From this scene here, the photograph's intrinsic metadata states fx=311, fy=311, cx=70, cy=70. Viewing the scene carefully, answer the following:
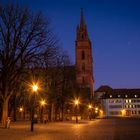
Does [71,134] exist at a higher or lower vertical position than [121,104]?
lower

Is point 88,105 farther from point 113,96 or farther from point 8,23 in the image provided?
point 113,96

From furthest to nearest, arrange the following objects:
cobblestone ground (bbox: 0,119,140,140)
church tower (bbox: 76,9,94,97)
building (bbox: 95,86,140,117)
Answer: building (bbox: 95,86,140,117) → church tower (bbox: 76,9,94,97) → cobblestone ground (bbox: 0,119,140,140)

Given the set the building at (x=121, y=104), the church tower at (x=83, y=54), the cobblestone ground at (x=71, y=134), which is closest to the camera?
the cobblestone ground at (x=71, y=134)

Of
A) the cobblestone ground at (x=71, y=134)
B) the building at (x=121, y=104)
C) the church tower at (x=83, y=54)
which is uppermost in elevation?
the church tower at (x=83, y=54)

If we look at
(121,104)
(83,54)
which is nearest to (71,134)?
(83,54)

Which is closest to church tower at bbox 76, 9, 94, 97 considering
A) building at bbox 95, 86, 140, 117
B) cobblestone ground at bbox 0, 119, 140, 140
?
building at bbox 95, 86, 140, 117

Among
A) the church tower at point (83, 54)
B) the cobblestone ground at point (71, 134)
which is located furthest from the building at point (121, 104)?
the cobblestone ground at point (71, 134)

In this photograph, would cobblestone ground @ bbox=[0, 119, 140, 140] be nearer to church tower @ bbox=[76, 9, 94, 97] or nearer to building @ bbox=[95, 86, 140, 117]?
church tower @ bbox=[76, 9, 94, 97]

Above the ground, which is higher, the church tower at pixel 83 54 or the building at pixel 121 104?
the church tower at pixel 83 54

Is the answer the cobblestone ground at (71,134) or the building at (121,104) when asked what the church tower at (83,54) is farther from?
the cobblestone ground at (71,134)

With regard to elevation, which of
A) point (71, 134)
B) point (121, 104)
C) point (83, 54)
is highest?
point (83, 54)

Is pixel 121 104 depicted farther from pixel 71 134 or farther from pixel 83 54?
pixel 71 134

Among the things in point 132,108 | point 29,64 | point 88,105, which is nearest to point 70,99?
point 88,105

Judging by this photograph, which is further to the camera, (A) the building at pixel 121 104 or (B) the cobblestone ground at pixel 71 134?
(A) the building at pixel 121 104
